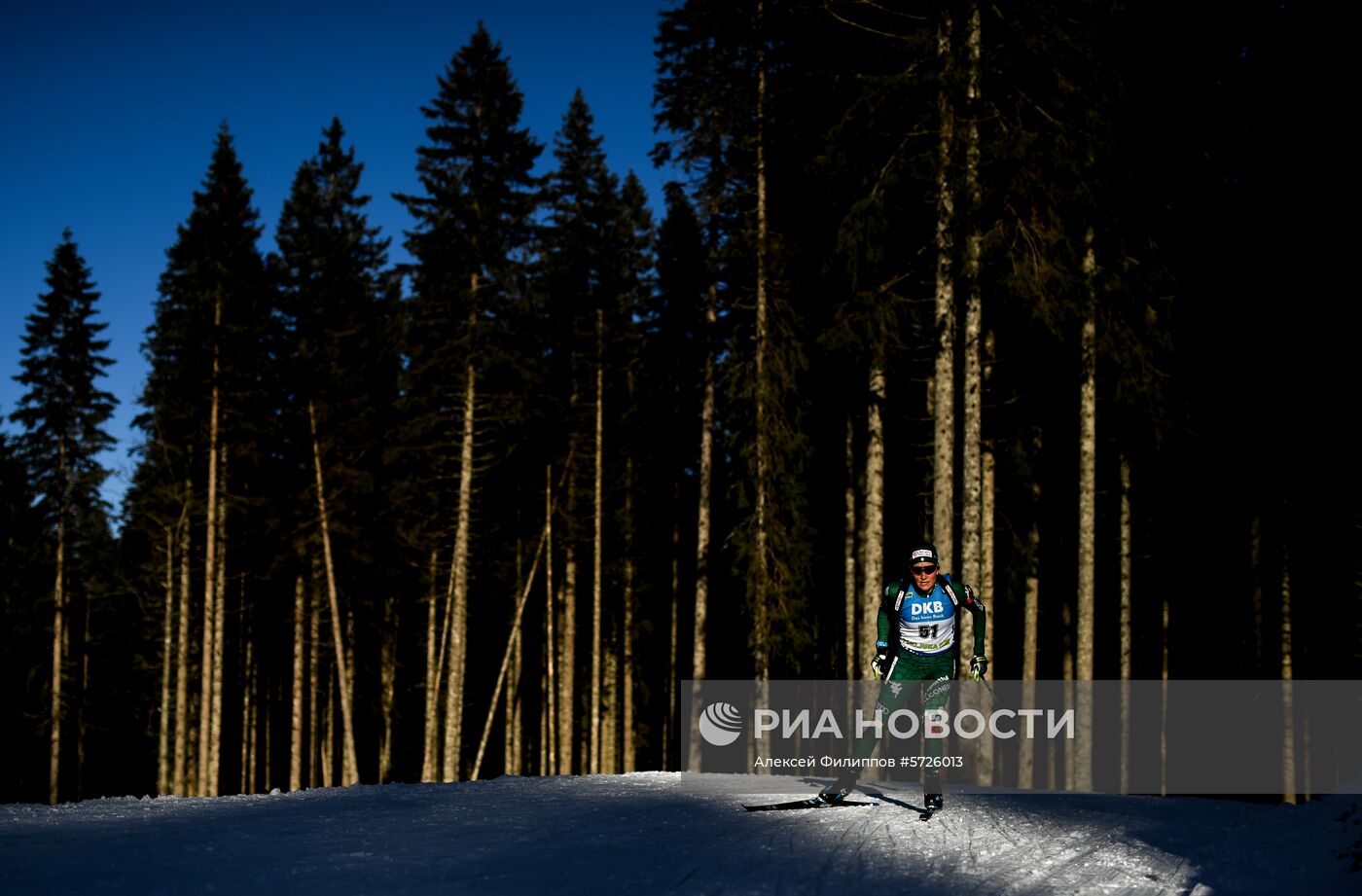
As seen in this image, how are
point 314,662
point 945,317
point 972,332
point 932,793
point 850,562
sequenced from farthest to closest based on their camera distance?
point 314,662
point 850,562
point 945,317
point 972,332
point 932,793

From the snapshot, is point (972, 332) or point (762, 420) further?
point (762, 420)

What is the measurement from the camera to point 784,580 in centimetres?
1859

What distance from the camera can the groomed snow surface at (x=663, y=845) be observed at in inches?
246

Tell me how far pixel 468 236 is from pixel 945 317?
12.8 metres

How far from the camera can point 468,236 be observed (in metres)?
23.5

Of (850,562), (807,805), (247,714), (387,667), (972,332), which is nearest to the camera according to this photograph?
(807,805)

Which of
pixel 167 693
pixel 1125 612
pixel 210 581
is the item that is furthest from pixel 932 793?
pixel 167 693

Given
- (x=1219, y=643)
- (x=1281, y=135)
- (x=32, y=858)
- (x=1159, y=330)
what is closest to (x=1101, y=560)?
(x=1219, y=643)

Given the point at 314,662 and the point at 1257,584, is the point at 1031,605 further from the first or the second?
the point at 314,662

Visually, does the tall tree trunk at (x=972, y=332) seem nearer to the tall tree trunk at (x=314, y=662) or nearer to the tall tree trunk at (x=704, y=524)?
the tall tree trunk at (x=704, y=524)

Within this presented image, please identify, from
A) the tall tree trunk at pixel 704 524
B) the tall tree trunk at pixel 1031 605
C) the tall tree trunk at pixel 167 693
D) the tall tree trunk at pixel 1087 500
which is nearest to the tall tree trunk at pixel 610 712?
the tall tree trunk at pixel 704 524

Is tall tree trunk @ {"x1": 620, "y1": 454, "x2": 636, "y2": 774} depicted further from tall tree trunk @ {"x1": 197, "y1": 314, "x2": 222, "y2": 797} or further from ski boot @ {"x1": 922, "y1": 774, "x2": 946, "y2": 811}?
ski boot @ {"x1": 922, "y1": 774, "x2": 946, "y2": 811}

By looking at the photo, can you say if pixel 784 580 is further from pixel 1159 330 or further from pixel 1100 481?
pixel 1100 481

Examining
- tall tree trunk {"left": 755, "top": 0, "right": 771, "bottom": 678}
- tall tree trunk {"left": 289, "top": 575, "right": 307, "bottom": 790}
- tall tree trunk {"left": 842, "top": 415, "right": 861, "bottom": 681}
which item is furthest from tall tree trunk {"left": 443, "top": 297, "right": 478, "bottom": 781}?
tall tree trunk {"left": 289, "top": 575, "right": 307, "bottom": 790}
